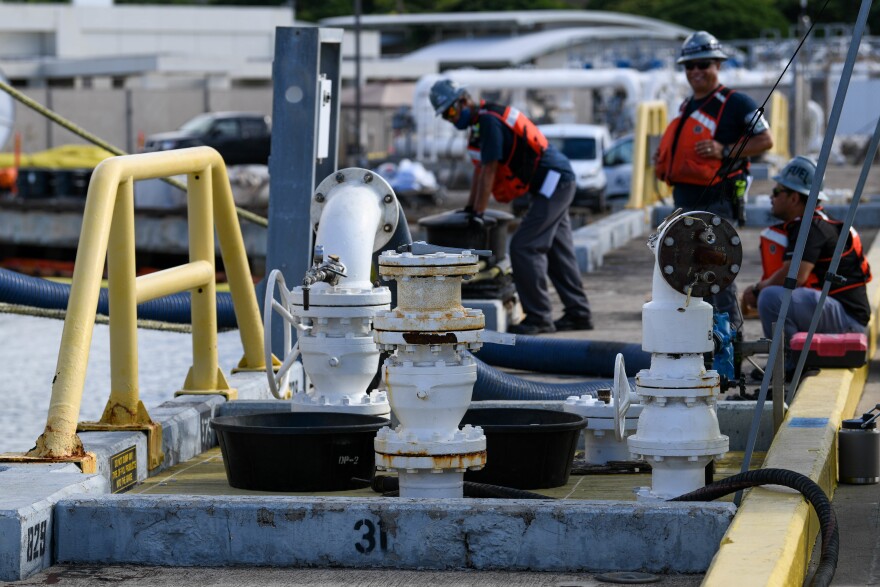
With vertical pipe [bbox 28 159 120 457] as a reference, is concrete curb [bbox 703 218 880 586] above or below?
below

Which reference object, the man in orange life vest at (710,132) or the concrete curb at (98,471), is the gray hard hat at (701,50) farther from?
the concrete curb at (98,471)

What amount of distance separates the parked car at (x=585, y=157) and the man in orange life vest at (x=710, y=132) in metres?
20.8

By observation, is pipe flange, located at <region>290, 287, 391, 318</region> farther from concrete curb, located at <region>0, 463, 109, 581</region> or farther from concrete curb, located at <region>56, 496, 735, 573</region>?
concrete curb, located at <region>56, 496, 735, 573</region>

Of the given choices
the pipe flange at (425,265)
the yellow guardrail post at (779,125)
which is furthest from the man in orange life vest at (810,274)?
the yellow guardrail post at (779,125)

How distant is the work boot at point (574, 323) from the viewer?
10.6m

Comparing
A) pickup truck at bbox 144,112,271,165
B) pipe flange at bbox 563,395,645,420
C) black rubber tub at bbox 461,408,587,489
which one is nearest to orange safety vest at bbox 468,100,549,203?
pipe flange at bbox 563,395,645,420

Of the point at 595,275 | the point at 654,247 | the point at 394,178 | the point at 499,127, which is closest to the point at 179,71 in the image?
the point at 394,178

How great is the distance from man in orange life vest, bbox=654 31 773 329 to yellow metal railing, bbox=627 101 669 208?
11.2 metres

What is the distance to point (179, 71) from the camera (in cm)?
5688

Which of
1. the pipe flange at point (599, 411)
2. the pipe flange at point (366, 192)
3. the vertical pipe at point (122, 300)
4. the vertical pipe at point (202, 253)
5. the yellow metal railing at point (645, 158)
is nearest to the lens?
the vertical pipe at point (122, 300)

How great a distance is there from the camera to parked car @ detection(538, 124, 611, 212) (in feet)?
99.5

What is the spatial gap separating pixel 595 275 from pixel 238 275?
761cm

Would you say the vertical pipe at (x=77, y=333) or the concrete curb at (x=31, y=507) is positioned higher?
the vertical pipe at (x=77, y=333)

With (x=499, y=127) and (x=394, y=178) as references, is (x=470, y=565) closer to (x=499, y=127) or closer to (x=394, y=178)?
(x=499, y=127)
